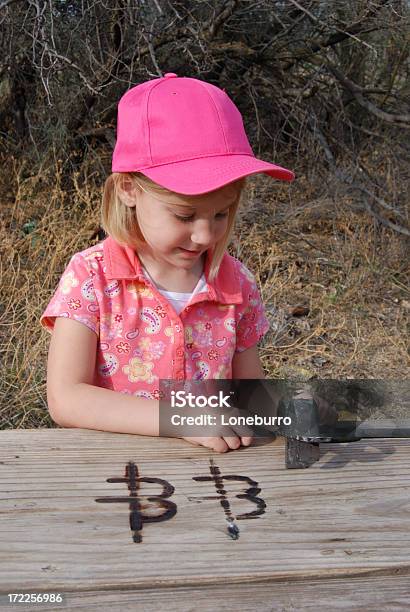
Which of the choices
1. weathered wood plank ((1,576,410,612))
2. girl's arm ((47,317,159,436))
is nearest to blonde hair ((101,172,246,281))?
girl's arm ((47,317,159,436))

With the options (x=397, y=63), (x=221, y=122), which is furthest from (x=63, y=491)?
(x=397, y=63)

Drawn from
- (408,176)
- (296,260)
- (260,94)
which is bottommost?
(296,260)

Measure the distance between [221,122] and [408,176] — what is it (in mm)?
3948

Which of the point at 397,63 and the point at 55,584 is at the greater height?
the point at 397,63

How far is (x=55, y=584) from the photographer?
A: 2.72 feet

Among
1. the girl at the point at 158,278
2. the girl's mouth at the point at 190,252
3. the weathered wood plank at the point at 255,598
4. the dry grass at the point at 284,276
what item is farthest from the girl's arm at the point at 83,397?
the dry grass at the point at 284,276

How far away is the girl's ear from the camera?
64.1 inches

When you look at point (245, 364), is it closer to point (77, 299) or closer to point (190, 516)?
point (77, 299)

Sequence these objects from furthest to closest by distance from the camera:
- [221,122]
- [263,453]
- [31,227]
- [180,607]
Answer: [31,227]
[221,122]
[263,453]
[180,607]

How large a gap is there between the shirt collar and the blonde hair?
0.06 ft

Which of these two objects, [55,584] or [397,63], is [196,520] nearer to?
[55,584]

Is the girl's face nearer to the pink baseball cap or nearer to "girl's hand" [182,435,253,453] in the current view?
the pink baseball cap

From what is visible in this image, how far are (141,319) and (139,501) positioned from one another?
70 centimetres

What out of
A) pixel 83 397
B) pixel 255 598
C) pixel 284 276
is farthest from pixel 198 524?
pixel 284 276
